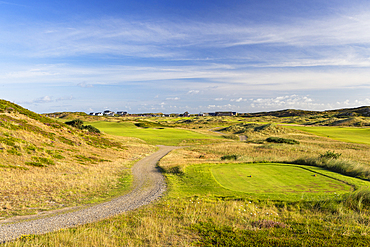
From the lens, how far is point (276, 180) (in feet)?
50.3

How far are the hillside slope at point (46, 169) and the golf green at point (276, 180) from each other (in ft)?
28.5

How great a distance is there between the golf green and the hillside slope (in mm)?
8701

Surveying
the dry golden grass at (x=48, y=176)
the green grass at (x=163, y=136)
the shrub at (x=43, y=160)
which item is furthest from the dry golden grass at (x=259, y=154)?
the green grass at (x=163, y=136)

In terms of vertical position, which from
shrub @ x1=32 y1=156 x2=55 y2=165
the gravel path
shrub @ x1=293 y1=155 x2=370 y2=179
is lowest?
the gravel path

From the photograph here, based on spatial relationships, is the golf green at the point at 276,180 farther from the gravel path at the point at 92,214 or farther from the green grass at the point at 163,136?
the green grass at the point at 163,136

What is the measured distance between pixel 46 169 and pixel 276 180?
66.0ft

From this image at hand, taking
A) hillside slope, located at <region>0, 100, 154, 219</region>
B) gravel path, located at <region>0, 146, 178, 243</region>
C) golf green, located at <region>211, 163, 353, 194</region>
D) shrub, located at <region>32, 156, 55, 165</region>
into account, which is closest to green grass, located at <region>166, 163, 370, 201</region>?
golf green, located at <region>211, 163, 353, 194</region>

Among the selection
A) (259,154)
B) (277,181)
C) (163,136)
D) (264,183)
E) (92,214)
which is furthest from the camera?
(163,136)

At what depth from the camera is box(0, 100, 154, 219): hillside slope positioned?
12.1m

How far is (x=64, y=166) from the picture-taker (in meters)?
20.8

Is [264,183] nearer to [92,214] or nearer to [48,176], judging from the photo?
[92,214]

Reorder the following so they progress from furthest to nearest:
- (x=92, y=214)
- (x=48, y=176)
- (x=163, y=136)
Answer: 1. (x=163, y=136)
2. (x=48, y=176)
3. (x=92, y=214)

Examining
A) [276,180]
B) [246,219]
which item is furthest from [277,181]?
[246,219]

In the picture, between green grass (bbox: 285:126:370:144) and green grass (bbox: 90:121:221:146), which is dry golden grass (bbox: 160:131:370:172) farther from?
green grass (bbox: 285:126:370:144)
